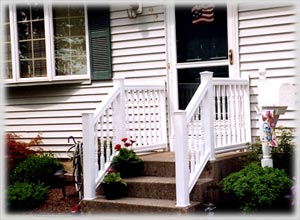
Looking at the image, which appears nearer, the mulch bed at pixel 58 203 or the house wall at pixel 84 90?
the mulch bed at pixel 58 203

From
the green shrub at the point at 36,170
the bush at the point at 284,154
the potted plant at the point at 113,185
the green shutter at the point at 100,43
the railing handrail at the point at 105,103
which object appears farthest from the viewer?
the green shutter at the point at 100,43

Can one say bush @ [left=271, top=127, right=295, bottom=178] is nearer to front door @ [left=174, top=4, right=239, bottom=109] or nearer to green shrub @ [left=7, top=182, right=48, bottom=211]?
front door @ [left=174, top=4, right=239, bottom=109]

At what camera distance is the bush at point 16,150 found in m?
8.20

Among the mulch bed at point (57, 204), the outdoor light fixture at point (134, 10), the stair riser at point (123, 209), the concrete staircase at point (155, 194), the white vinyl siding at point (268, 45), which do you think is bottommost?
the mulch bed at point (57, 204)

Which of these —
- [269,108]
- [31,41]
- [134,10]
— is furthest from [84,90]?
A: [269,108]

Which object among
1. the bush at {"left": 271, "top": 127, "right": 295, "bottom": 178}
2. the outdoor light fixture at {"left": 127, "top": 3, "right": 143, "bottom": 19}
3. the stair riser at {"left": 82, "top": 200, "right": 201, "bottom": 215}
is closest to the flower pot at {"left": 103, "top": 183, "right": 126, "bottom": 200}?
the stair riser at {"left": 82, "top": 200, "right": 201, "bottom": 215}

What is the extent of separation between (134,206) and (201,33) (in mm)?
2848

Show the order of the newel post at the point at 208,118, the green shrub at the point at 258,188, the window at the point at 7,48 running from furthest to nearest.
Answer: the window at the point at 7,48 < the newel post at the point at 208,118 < the green shrub at the point at 258,188

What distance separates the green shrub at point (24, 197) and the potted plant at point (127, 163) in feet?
4.21

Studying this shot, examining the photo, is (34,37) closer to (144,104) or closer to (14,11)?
(14,11)

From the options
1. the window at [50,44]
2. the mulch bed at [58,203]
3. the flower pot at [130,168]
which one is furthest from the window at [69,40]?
the flower pot at [130,168]

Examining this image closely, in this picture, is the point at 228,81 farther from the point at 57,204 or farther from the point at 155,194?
the point at 57,204

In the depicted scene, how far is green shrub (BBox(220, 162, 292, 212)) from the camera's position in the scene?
5.39 metres

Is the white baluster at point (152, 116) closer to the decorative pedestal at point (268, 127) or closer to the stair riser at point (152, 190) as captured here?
the stair riser at point (152, 190)
